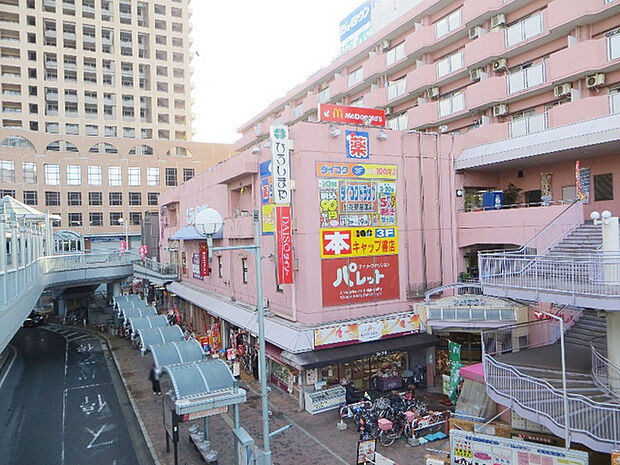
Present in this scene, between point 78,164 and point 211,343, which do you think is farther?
point 78,164

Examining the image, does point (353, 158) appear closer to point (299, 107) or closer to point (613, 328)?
point (613, 328)

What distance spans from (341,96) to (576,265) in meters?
29.3

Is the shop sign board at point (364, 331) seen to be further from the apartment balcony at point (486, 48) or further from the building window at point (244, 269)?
the apartment balcony at point (486, 48)

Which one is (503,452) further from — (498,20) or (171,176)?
(171,176)

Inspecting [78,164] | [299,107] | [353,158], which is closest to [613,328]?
[353,158]

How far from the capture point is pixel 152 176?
Answer: 70125 mm

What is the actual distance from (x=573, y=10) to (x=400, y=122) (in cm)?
1281

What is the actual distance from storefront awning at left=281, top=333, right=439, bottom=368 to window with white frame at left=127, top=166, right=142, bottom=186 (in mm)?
56125

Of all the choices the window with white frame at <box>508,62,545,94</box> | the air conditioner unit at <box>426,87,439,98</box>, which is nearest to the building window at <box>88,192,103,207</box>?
the air conditioner unit at <box>426,87,439,98</box>

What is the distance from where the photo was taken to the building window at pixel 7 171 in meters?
60.7

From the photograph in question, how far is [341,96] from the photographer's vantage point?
39.6m

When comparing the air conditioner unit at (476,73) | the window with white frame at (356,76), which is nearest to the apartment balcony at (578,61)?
the air conditioner unit at (476,73)

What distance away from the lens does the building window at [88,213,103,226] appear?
66.2 meters

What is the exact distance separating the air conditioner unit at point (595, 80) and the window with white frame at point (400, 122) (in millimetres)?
11896
